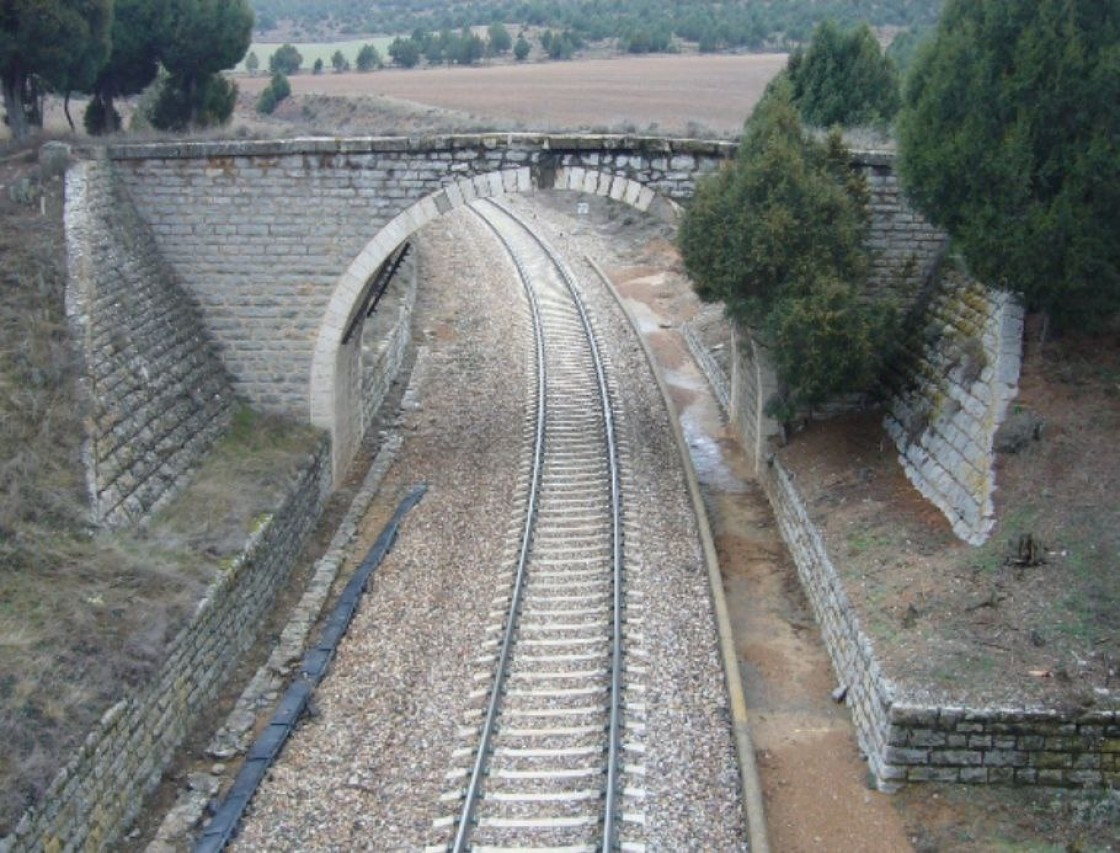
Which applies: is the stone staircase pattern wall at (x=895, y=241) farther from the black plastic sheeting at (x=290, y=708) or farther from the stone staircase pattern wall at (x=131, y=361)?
the stone staircase pattern wall at (x=131, y=361)

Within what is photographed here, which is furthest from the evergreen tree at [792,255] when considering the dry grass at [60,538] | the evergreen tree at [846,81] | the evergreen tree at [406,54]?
the evergreen tree at [406,54]

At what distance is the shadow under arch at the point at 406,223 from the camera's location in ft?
57.6

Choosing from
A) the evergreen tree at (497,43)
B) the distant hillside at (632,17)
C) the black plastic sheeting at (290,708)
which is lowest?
the black plastic sheeting at (290,708)

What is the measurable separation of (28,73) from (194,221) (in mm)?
6119

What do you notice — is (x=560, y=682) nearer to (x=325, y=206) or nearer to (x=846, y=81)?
(x=325, y=206)

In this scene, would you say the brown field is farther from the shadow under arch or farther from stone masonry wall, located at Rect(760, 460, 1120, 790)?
stone masonry wall, located at Rect(760, 460, 1120, 790)

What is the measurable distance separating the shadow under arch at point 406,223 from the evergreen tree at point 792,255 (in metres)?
1.49

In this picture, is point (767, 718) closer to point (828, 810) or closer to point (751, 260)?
point (828, 810)

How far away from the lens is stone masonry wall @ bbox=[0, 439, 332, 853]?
9.80 m

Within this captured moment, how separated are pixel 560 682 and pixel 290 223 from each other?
8695 mm

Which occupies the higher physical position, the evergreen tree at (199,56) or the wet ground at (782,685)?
the evergreen tree at (199,56)

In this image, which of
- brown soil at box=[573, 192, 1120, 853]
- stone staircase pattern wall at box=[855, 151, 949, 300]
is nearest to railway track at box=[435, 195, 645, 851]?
brown soil at box=[573, 192, 1120, 853]

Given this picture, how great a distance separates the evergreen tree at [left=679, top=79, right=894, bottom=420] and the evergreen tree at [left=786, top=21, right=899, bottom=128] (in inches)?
310

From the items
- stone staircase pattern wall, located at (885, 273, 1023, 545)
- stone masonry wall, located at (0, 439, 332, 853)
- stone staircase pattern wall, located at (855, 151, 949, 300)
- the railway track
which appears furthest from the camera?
stone staircase pattern wall, located at (855, 151, 949, 300)
